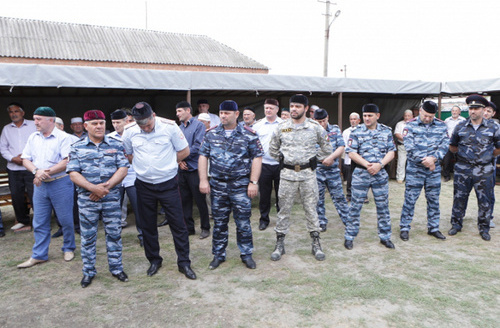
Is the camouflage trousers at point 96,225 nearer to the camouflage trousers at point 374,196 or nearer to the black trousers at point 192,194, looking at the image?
the black trousers at point 192,194

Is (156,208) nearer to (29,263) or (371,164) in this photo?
(29,263)

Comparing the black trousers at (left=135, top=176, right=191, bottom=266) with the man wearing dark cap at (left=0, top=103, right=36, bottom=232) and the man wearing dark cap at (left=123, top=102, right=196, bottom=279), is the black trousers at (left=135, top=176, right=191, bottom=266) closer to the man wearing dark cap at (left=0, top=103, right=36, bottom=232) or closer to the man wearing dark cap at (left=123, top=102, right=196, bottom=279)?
the man wearing dark cap at (left=123, top=102, right=196, bottom=279)

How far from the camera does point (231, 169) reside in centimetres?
358

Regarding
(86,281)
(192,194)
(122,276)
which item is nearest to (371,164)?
(192,194)

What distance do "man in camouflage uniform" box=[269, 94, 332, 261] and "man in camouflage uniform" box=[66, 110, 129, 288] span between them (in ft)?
5.61

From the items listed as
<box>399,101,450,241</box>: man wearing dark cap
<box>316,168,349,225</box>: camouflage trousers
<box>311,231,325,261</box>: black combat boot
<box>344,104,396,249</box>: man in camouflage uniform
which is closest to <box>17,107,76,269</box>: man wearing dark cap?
<box>311,231,325,261</box>: black combat boot

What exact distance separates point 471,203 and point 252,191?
Result: 5.00 metres

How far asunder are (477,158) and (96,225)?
467 cm

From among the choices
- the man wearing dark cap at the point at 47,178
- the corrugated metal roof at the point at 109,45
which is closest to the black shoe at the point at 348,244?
the man wearing dark cap at the point at 47,178

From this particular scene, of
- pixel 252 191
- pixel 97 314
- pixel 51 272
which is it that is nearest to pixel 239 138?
pixel 252 191

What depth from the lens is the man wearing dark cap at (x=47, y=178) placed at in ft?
12.3

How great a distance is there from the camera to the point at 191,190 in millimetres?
4855

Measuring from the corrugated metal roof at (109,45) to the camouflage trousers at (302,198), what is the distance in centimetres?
1823

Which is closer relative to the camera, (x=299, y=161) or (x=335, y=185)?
(x=299, y=161)
